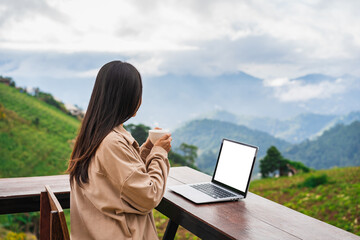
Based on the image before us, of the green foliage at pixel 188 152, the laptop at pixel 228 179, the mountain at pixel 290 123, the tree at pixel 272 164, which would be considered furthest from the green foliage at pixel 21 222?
the mountain at pixel 290 123

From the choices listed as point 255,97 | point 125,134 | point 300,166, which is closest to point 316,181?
point 300,166

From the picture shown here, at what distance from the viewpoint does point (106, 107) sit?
4.02 feet

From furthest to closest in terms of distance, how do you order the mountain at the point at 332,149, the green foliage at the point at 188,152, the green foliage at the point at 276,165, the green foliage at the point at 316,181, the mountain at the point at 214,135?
the mountain at the point at 214,135 < the mountain at the point at 332,149 < the green foliage at the point at 188,152 < the green foliage at the point at 276,165 < the green foliage at the point at 316,181

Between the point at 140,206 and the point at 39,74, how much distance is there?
963 cm

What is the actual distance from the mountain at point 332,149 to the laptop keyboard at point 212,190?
33.1 ft

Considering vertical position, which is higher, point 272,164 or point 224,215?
point 224,215

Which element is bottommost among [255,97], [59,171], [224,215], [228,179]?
[59,171]

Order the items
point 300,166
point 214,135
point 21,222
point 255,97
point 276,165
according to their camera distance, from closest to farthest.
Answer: point 21,222 → point 300,166 → point 276,165 → point 214,135 → point 255,97

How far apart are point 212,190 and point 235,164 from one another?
0.17 meters

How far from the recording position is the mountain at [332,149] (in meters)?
10.8

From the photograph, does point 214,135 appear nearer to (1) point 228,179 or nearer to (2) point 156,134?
(1) point 228,179

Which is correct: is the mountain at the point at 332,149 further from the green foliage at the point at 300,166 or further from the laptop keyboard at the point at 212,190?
the laptop keyboard at the point at 212,190

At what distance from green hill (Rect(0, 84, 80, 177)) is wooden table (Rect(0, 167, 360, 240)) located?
160 inches

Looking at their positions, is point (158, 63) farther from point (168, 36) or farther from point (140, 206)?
point (140, 206)
